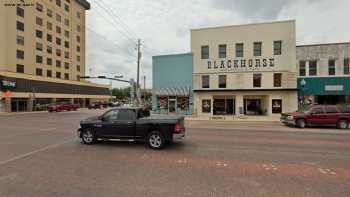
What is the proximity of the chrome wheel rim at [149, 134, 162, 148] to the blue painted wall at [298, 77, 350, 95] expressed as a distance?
72.1 ft

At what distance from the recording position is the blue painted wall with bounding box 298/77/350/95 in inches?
915

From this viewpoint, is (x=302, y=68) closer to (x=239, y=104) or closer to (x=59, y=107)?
(x=239, y=104)

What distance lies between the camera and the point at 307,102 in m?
24.0

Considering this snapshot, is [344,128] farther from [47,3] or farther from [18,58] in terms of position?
[47,3]

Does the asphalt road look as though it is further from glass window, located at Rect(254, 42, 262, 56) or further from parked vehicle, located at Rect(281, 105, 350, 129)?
glass window, located at Rect(254, 42, 262, 56)

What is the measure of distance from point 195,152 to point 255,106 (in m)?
19.9

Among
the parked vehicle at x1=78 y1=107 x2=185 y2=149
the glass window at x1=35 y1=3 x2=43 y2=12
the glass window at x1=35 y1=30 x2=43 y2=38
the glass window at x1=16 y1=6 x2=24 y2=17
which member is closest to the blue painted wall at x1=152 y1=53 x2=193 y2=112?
the parked vehicle at x1=78 y1=107 x2=185 y2=149

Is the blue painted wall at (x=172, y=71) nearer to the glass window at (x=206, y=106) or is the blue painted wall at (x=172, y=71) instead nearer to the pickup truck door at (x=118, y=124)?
the glass window at (x=206, y=106)

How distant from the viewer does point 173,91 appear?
26.2m

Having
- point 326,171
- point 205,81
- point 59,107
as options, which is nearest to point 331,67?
point 205,81

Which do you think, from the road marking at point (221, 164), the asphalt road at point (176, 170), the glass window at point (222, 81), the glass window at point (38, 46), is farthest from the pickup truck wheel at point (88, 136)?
the glass window at point (38, 46)

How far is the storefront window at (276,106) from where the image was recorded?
2350cm

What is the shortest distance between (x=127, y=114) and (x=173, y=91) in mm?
17437

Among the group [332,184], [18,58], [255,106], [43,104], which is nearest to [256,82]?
[255,106]
